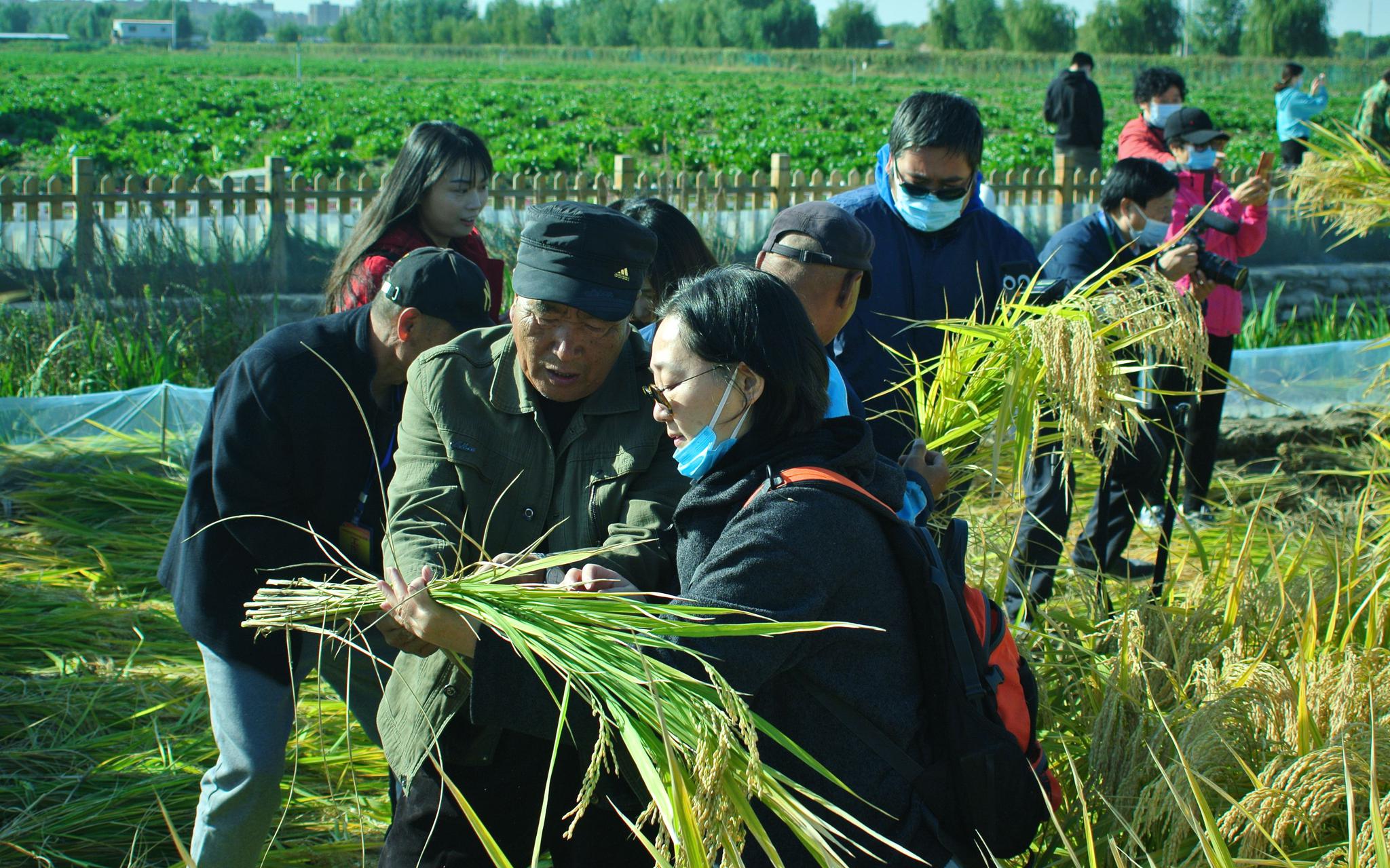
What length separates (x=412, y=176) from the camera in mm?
3547

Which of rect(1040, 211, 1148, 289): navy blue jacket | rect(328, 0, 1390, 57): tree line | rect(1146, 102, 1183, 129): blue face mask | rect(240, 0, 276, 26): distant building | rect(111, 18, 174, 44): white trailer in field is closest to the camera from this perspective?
rect(1040, 211, 1148, 289): navy blue jacket

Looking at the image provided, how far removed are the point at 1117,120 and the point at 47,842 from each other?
128ft

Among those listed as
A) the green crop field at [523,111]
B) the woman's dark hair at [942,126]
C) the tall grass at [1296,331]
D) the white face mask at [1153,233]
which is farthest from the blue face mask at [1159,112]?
the green crop field at [523,111]

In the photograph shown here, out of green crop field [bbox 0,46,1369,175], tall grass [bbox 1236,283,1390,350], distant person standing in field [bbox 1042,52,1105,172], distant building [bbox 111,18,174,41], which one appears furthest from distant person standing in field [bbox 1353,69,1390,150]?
distant building [bbox 111,18,174,41]

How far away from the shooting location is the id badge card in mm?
2547

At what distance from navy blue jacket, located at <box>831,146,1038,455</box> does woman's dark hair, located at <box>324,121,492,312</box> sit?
115cm

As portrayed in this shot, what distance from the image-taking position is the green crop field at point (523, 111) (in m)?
27.3

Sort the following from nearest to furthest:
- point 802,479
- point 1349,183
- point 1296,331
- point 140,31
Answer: point 802,479 < point 1349,183 < point 1296,331 < point 140,31

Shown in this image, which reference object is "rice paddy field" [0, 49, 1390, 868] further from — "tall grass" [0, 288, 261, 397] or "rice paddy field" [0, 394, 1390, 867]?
"tall grass" [0, 288, 261, 397]

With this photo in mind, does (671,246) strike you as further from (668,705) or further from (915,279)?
(668,705)

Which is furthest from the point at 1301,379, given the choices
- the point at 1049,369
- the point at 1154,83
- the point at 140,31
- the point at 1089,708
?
the point at 140,31

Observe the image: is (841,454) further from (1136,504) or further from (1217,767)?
(1136,504)

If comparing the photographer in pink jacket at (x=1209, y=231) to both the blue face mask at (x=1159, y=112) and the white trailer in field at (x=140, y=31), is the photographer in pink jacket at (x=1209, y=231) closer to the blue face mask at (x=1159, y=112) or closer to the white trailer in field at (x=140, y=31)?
the blue face mask at (x=1159, y=112)

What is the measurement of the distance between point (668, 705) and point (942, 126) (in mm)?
2106
